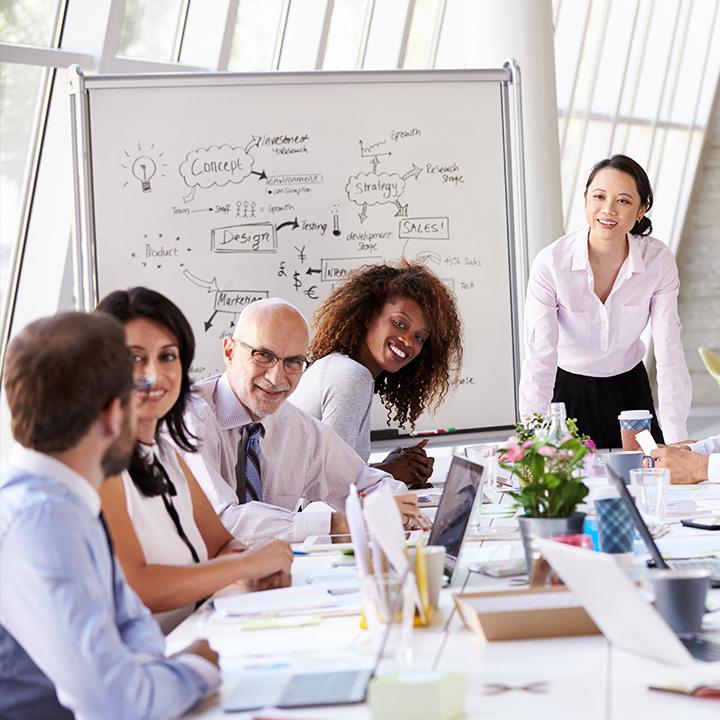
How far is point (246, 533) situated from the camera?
226 cm

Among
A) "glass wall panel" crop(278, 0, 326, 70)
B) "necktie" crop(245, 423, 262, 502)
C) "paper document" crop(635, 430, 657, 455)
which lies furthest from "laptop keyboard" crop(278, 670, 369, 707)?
"glass wall panel" crop(278, 0, 326, 70)

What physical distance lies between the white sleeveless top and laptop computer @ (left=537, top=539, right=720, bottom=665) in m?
0.80

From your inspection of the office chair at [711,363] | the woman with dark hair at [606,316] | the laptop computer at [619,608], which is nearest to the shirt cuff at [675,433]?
the woman with dark hair at [606,316]

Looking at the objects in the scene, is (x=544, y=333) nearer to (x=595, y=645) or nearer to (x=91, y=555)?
(x=595, y=645)

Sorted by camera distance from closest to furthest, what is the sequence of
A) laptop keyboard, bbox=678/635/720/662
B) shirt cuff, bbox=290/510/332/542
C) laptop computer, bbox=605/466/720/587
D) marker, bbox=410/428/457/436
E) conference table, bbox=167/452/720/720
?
conference table, bbox=167/452/720/720, laptop keyboard, bbox=678/635/720/662, laptop computer, bbox=605/466/720/587, shirt cuff, bbox=290/510/332/542, marker, bbox=410/428/457/436

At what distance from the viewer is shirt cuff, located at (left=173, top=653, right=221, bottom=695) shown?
1.17 meters

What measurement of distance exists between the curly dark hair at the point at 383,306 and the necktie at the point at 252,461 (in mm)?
759

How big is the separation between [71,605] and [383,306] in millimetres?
2333

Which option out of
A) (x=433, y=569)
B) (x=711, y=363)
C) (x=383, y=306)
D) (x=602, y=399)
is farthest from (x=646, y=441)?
(x=711, y=363)

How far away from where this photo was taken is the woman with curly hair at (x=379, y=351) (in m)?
3.05

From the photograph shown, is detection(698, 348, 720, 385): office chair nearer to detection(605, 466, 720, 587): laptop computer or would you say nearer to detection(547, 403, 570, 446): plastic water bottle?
detection(547, 403, 570, 446): plastic water bottle

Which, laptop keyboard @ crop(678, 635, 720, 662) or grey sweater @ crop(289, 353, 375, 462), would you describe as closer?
laptop keyboard @ crop(678, 635, 720, 662)

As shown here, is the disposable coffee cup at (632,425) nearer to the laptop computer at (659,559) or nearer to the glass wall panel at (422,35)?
the laptop computer at (659,559)

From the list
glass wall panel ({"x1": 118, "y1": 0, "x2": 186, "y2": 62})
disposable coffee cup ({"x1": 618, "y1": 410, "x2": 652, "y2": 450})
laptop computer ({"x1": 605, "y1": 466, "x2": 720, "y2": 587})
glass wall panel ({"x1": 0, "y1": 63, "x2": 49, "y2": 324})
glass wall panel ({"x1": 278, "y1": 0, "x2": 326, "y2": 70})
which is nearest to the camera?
laptop computer ({"x1": 605, "y1": 466, "x2": 720, "y2": 587})
